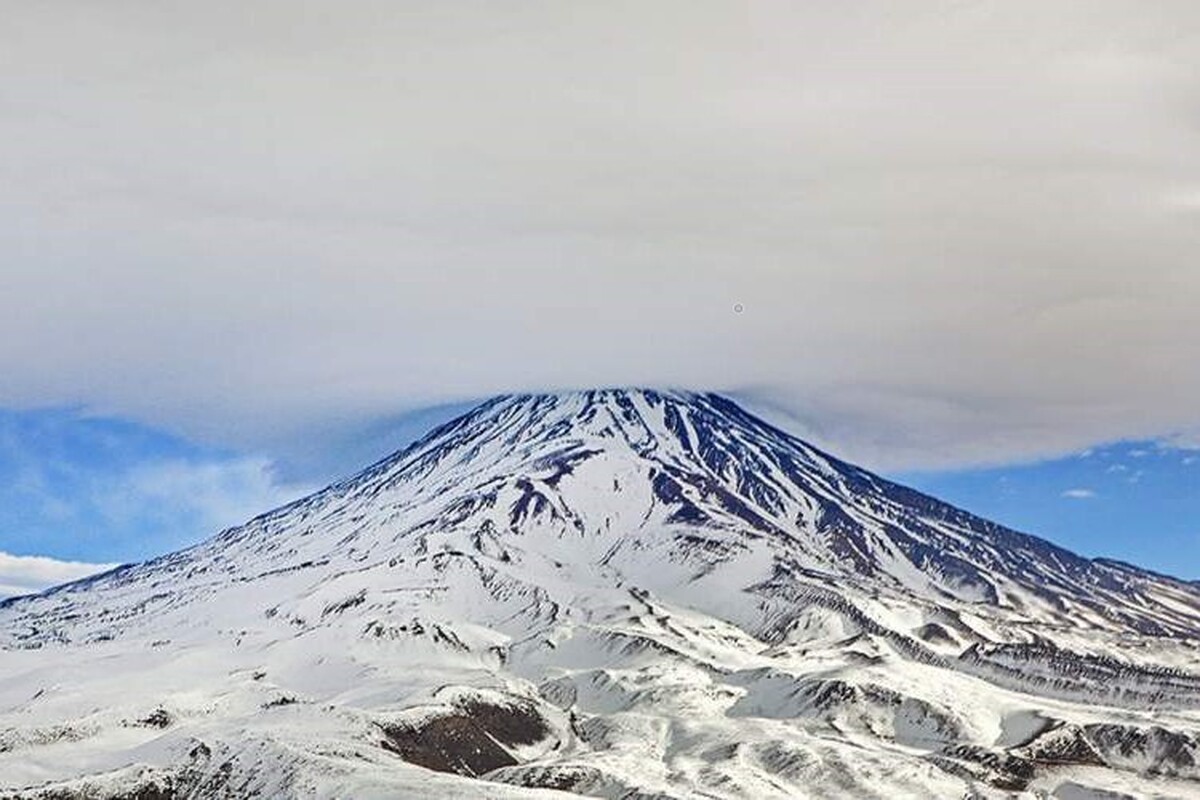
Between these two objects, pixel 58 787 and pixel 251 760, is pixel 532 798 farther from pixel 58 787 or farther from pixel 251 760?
pixel 58 787

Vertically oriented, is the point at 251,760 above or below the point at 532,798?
above

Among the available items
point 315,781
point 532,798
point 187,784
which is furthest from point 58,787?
point 532,798

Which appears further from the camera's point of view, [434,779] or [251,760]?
[251,760]

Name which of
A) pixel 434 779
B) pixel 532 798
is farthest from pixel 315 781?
pixel 532 798

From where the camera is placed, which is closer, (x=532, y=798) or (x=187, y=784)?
(x=532, y=798)

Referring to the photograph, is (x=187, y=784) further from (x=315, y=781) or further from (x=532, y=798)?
(x=532, y=798)

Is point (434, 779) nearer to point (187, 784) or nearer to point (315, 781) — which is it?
point (315, 781)

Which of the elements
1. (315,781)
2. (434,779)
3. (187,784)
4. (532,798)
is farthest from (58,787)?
(532,798)

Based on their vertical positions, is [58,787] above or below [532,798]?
above
